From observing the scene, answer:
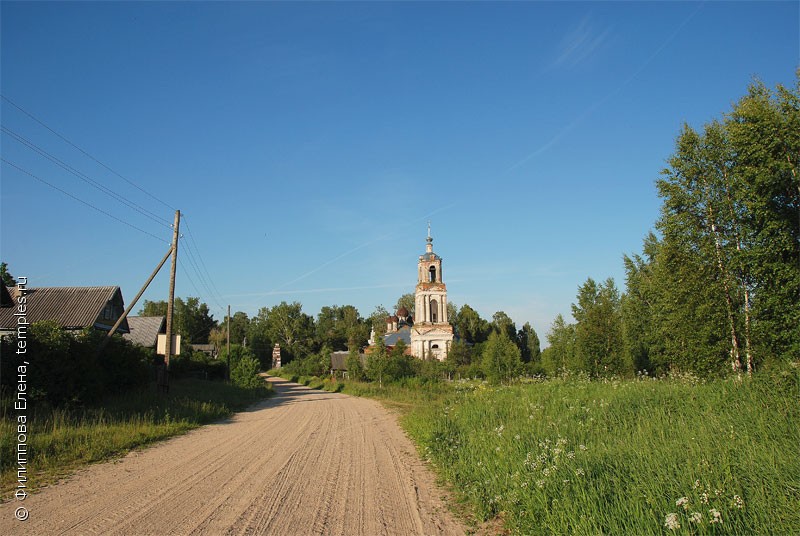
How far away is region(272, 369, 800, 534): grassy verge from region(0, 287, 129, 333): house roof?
23789 millimetres

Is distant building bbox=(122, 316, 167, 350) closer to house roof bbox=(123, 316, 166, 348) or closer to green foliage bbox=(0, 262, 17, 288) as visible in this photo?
house roof bbox=(123, 316, 166, 348)

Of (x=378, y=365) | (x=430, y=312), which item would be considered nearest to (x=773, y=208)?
(x=378, y=365)

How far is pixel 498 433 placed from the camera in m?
8.44

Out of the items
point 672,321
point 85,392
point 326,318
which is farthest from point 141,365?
point 326,318

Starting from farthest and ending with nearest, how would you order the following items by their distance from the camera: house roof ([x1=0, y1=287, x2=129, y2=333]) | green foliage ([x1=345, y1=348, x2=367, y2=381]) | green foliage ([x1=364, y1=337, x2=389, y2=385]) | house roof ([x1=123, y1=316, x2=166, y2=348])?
green foliage ([x1=345, y1=348, x2=367, y2=381]) < green foliage ([x1=364, y1=337, x2=389, y2=385]) < house roof ([x1=123, y1=316, x2=166, y2=348]) < house roof ([x1=0, y1=287, x2=129, y2=333])

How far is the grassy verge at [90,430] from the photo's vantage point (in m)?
7.78

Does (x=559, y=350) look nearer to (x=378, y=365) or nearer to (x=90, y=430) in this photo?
(x=378, y=365)

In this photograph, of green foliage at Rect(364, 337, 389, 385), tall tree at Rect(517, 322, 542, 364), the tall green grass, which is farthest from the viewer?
tall tree at Rect(517, 322, 542, 364)

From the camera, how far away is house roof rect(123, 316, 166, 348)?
122 ft

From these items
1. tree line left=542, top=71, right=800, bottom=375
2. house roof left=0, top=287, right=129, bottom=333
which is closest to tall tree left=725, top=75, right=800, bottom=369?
tree line left=542, top=71, right=800, bottom=375

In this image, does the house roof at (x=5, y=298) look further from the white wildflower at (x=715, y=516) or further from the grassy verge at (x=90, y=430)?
the white wildflower at (x=715, y=516)

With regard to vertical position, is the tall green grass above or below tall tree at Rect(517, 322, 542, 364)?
below

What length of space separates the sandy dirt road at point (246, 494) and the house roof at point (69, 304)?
1986 cm

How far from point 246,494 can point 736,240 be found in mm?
19116
